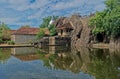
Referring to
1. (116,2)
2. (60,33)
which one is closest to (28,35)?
(60,33)

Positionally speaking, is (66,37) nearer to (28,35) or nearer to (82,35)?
(82,35)

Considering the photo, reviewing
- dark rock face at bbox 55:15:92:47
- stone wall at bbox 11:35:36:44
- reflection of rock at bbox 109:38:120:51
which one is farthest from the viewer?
A: stone wall at bbox 11:35:36:44

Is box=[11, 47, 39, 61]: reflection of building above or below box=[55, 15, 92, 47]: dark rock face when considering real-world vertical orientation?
below

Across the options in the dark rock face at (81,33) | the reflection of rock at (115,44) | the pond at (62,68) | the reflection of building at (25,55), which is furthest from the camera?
the dark rock face at (81,33)

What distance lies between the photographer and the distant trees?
56.0 m

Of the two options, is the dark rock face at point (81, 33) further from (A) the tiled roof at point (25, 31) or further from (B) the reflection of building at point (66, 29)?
(A) the tiled roof at point (25, 31)

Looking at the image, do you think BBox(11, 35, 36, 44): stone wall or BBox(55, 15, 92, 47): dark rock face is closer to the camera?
BBox(55, 15, 92, 47): dark rock face

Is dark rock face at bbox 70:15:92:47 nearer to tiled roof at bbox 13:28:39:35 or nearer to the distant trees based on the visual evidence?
the distant trees

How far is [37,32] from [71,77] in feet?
238

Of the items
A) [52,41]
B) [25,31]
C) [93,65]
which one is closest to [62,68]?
[93,65]

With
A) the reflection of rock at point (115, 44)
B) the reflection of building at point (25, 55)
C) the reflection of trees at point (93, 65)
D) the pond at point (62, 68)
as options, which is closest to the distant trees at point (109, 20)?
the reflection of rock at point (115, 44)

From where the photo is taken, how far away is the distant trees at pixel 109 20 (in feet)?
184

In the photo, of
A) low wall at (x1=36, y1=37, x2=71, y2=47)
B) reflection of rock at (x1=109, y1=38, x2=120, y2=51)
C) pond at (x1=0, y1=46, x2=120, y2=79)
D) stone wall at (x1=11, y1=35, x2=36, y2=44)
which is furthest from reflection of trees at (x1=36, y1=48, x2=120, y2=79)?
stone wall at (x1=11, y1=35, x2=36, y2=44)

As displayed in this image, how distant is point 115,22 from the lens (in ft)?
184
